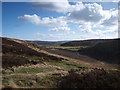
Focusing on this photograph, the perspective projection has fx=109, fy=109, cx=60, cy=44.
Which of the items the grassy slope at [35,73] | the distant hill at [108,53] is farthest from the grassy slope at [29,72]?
the distant hill at [108,53]

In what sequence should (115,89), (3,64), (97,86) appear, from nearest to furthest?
1. (115,89)
2. (97,86)
3. (3,64)

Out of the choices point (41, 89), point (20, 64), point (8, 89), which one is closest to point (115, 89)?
point (41, 89)

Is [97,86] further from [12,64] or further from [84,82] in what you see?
[12,64]

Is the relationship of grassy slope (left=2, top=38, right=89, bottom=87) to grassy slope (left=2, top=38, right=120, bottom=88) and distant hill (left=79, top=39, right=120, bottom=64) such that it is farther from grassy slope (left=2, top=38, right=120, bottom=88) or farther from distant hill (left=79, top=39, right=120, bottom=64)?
distant hill (left=79, top=39, right=120, bottom=64)

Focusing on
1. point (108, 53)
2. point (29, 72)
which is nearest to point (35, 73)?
point (29, 72)

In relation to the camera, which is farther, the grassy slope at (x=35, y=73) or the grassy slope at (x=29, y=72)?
the grassy slope at (x=29, y=72)

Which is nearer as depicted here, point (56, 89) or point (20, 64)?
point (56, 89)

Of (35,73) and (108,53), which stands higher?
(35,73)

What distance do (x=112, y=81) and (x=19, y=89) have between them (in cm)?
732

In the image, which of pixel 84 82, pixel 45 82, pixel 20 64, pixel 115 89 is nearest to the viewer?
pixel 115 89

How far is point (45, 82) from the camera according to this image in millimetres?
10234

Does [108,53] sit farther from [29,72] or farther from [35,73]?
[29,72]

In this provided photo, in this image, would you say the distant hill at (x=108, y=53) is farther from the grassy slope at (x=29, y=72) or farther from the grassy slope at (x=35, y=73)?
the grassy slope at (x=29, y=72)

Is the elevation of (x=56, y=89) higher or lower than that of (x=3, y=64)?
lower
